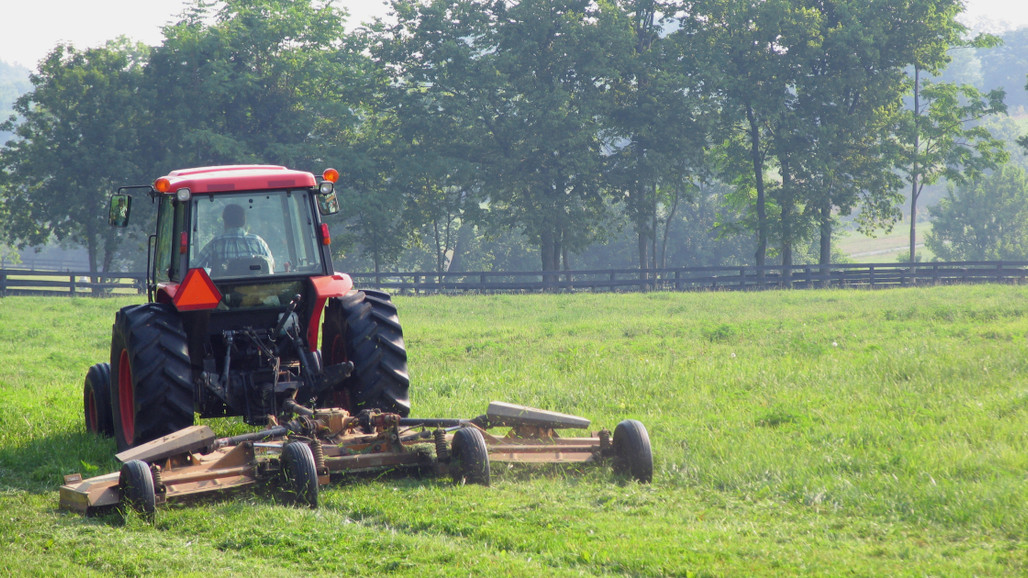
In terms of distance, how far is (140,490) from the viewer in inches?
243

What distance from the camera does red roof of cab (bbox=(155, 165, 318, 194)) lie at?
26.9ft

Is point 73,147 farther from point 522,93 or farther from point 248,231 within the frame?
point 248,231

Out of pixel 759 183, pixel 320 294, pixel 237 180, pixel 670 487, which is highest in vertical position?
pixel 759 183

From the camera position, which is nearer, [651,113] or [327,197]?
[327,197]

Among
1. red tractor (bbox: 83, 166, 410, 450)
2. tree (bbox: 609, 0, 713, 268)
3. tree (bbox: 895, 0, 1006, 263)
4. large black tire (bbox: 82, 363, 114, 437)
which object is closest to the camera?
red tractor (bbox: 83, 166, 410, 450)

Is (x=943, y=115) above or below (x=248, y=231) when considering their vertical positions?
above

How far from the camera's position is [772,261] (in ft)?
192

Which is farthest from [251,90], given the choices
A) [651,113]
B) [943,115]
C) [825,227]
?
[943,115]

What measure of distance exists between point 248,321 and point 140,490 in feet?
8.01

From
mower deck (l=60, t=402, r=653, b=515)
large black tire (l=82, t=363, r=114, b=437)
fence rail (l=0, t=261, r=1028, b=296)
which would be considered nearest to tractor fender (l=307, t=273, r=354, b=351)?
mower deck (l=60, t=402, r=653, b=515)

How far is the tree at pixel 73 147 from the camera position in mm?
38250

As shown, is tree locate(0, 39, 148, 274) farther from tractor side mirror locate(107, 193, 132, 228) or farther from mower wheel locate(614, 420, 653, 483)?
mower wheel locate(614, 420, 653, 483)

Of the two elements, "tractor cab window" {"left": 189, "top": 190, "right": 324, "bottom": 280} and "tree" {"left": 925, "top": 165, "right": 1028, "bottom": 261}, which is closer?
"tractor cab window" {"left": 189, "top": 190, "right": 324, "bottom": 280}

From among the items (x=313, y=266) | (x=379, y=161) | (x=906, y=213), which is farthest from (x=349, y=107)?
(x=906, y=213)
